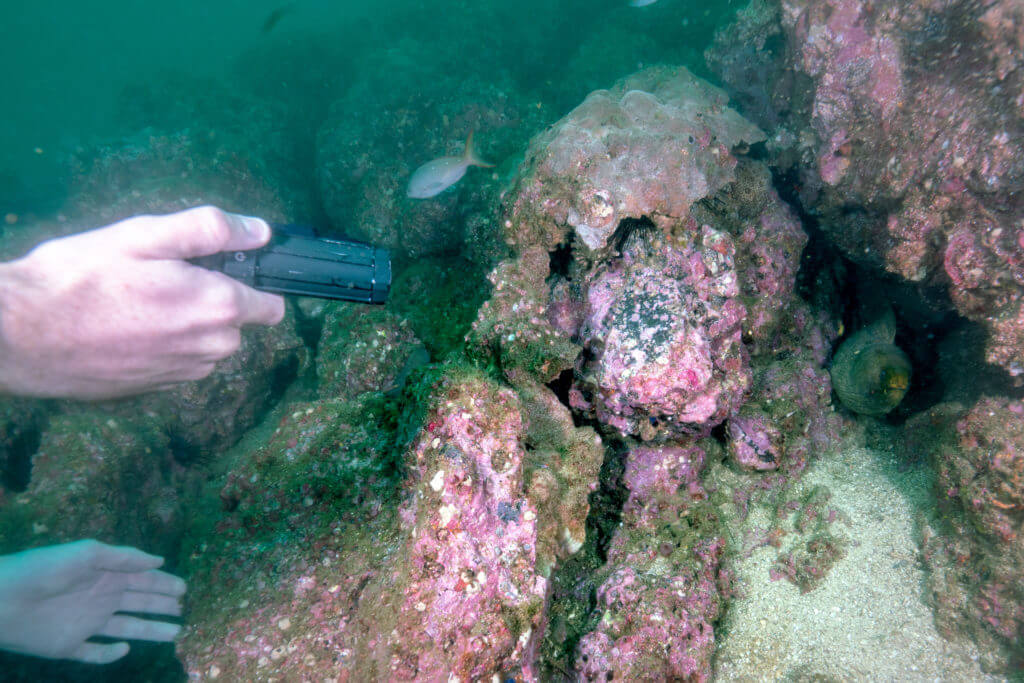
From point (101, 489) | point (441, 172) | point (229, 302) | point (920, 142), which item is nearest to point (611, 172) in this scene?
point (920, 142)

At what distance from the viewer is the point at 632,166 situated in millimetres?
3480

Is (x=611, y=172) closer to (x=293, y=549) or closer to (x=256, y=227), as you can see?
(x=256, y=227)

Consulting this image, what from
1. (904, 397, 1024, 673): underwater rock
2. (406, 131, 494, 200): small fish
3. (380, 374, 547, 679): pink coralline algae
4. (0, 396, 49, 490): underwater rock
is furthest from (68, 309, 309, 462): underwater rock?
(904, 397, 1024, 673): underwater rock

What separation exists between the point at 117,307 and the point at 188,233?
37cm

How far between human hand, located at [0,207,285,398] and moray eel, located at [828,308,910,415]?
4.64 meters

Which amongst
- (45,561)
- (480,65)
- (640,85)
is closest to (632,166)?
(640,85)

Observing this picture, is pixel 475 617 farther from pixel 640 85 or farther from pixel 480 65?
pixel 480 65

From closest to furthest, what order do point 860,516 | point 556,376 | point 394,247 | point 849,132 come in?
point 556,376 → point 860,516 → point 849,132 → point 394,247

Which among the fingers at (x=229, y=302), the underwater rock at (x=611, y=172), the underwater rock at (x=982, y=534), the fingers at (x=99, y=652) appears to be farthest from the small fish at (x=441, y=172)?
the underwater rock at (x=982, y=534)

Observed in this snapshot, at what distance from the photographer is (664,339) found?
2873 millimetres

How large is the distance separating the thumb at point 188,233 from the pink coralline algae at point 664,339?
7.11 feet

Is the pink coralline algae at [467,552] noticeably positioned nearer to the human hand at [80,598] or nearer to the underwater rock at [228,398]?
the human hand at [80,598]

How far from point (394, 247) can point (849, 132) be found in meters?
5.97

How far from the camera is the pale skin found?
1565 mm
